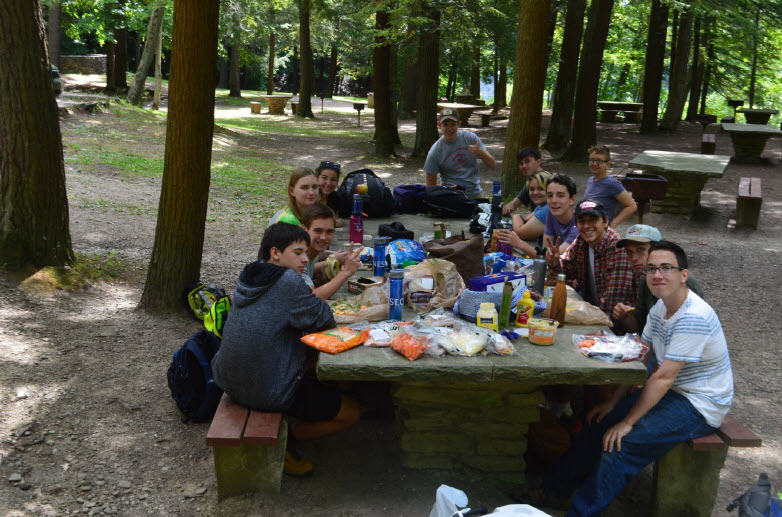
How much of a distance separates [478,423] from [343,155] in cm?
1439

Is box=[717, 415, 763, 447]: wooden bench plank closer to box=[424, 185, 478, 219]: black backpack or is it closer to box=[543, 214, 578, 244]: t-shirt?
box=[543, 214, 578, 244]: t-shirt

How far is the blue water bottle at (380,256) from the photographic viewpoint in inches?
184

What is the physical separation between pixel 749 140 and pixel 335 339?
1599cm

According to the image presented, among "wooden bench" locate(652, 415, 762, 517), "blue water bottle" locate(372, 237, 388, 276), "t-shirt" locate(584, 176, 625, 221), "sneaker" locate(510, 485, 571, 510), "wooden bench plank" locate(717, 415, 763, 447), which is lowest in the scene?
"sneaker" locate(510, 485, 571, 510)

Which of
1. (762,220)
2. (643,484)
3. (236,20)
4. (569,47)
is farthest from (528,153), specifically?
(236,20)

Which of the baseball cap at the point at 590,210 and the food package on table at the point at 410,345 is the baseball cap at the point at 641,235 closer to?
the baseball cap at the point at 590,210

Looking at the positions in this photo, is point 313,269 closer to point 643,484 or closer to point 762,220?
point 643,484

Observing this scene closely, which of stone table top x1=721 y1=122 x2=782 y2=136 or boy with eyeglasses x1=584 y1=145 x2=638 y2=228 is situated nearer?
boy with eyeglasses x1=584 y1=145 x2=638 y2=228

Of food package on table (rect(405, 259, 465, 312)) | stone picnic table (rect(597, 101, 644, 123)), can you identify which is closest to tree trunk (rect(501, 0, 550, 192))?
food package on table (rect(405, 259, 465, 312))

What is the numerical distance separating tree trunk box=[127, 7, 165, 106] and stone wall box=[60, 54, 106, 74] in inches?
467

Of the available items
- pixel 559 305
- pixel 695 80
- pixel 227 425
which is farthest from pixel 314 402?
pixel 695 80

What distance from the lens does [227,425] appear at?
3.56 m

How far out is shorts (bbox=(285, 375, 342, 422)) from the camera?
380cm

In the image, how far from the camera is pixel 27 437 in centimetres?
414
